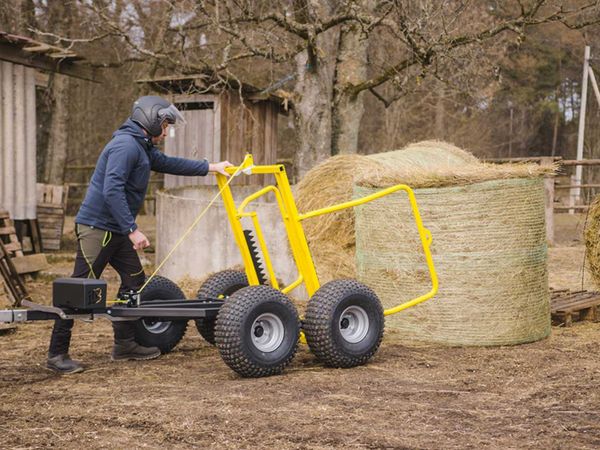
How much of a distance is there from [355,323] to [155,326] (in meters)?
1.50

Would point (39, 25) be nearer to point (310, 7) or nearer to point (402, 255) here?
point (310, 7)

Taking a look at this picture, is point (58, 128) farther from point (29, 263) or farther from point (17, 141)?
point (29, 263)

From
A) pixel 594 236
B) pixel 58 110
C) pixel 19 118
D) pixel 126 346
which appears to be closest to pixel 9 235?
pixel 19 118

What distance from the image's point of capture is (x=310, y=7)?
11094 mm

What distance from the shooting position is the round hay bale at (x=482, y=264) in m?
6.60

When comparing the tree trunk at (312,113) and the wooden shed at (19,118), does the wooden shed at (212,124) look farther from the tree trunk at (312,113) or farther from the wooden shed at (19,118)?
the wooden shed at (19,118)

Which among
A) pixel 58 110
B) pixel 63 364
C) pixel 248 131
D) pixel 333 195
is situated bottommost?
pixel 63 364

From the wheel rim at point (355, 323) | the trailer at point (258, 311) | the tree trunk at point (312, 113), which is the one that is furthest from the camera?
the tree trunk at point (312, 113)

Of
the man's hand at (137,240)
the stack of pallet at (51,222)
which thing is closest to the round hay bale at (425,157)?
the man's hand at (137,240)

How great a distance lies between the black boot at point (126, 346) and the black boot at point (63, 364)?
0.42 meters

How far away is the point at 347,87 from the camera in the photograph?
485 inches

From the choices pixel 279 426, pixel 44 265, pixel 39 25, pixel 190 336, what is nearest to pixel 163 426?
pixel 279 426

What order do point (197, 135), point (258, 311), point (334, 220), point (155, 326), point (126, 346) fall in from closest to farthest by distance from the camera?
point (258, 311), point (126, 346), point (155, 326), point (334, 220), point (197, 135)

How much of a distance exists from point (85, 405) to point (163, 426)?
70cm
